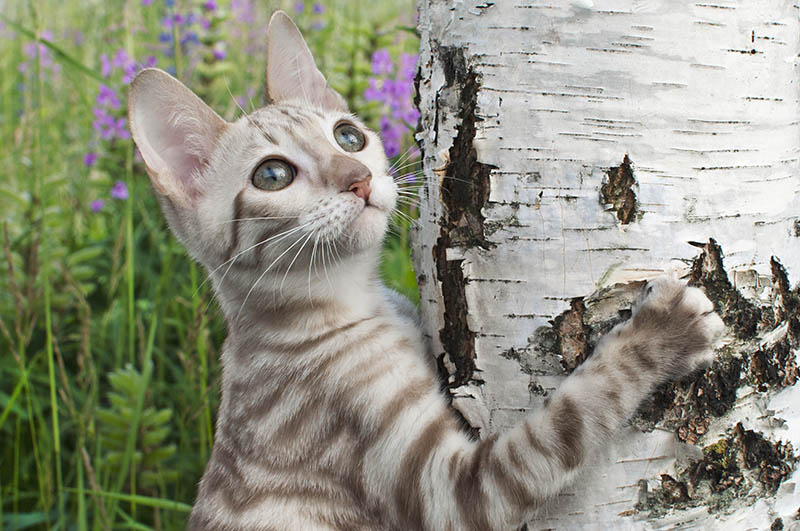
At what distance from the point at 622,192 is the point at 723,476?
633mm

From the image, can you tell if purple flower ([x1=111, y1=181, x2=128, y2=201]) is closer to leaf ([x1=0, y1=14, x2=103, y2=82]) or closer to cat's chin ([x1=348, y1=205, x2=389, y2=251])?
leaf ([x1=0, y1=14, x2=103, y2=82])

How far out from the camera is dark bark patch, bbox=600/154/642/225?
152 cm

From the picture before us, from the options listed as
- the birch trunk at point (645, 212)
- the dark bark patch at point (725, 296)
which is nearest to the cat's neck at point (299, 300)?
the birch trunk at point (645, 212)

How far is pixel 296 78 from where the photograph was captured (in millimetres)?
2594

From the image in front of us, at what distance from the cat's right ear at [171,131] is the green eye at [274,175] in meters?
0.26

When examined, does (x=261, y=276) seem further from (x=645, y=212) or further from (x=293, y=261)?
(x=645, y=212)

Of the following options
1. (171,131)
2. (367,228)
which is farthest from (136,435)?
(367,228)

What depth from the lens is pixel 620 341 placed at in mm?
1615

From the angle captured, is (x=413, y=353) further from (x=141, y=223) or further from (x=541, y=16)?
(x=141, y=223)

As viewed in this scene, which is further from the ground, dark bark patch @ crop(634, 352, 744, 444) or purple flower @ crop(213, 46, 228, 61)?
purple flower @ crop(213, 46, 228, 61)

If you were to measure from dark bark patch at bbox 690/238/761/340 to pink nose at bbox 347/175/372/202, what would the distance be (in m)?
0.86

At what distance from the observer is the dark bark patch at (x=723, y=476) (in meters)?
1.55

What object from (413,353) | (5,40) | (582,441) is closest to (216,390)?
(413,353)

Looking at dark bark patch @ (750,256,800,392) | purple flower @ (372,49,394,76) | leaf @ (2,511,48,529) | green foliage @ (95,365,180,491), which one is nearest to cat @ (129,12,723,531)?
dark bark patch @ (750,256,800,392)
